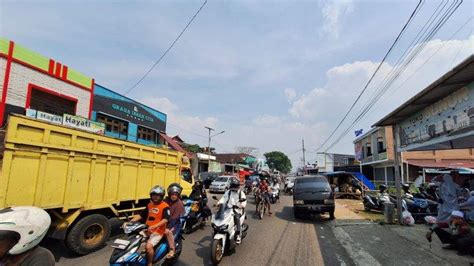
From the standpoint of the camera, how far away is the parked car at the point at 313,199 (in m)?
10.3

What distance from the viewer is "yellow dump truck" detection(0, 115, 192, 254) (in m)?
4.66

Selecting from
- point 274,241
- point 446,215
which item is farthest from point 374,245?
point 274,241

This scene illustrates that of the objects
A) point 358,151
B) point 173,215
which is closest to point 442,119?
point 173,215

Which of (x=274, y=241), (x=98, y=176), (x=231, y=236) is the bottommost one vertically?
(x=274, y=241)

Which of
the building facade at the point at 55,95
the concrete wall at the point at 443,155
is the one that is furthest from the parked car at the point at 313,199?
the concrete wall at the point at 443,155

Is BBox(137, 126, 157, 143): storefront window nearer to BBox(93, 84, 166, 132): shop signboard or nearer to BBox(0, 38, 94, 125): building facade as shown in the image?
BBox(93, 84, 166, 132): shop signboard

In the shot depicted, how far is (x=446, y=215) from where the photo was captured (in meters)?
6.78

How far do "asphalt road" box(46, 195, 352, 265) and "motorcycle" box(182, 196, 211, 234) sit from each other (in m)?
0.21

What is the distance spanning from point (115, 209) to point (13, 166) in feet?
8.99

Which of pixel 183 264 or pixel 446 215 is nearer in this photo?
pixel 183 264

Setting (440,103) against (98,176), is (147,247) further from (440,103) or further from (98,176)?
(440,103)

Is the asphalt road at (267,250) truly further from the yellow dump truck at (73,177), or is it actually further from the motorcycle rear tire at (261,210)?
the motorcycle rear tire at (261,210)

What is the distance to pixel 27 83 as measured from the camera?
40.0 ft

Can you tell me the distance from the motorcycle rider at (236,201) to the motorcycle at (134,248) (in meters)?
2.01
